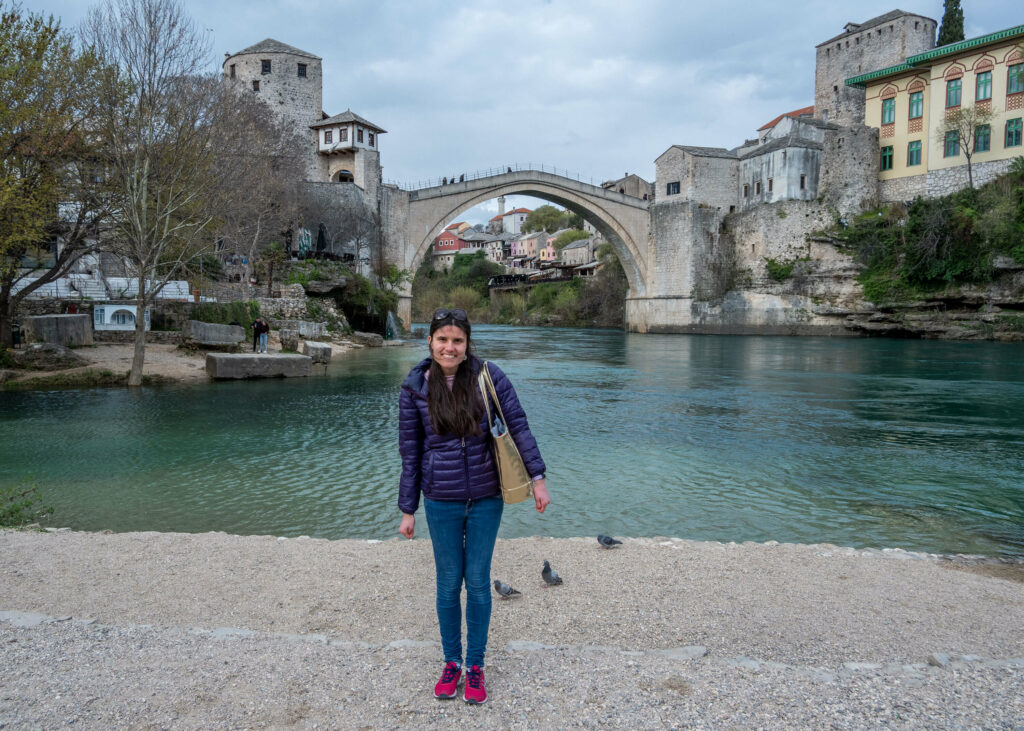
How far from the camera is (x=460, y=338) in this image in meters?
2.47

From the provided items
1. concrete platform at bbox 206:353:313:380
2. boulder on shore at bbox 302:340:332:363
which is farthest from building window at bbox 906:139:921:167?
concrete platform at bbox 206:353:313:380

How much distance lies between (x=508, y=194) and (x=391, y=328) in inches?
461

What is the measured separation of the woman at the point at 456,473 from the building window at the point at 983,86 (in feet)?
122

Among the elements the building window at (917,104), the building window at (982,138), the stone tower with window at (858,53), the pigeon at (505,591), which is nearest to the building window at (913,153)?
the building window at (917,104)

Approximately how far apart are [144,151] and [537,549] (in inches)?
509

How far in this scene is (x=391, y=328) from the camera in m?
32.5

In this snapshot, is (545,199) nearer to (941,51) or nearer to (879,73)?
(879,73)

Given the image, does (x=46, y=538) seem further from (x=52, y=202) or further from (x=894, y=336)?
(x=894, y=336)

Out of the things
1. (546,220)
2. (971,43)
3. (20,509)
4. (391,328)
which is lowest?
(20,509)

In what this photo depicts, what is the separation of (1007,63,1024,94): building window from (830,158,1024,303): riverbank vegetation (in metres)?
3.23

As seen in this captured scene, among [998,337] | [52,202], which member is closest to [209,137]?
[52,202]

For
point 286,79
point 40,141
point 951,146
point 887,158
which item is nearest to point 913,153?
point 887,158

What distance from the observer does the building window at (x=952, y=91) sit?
31.4 meters

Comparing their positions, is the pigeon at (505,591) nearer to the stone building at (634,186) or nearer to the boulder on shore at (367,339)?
the boulder on shore at (367,339)
